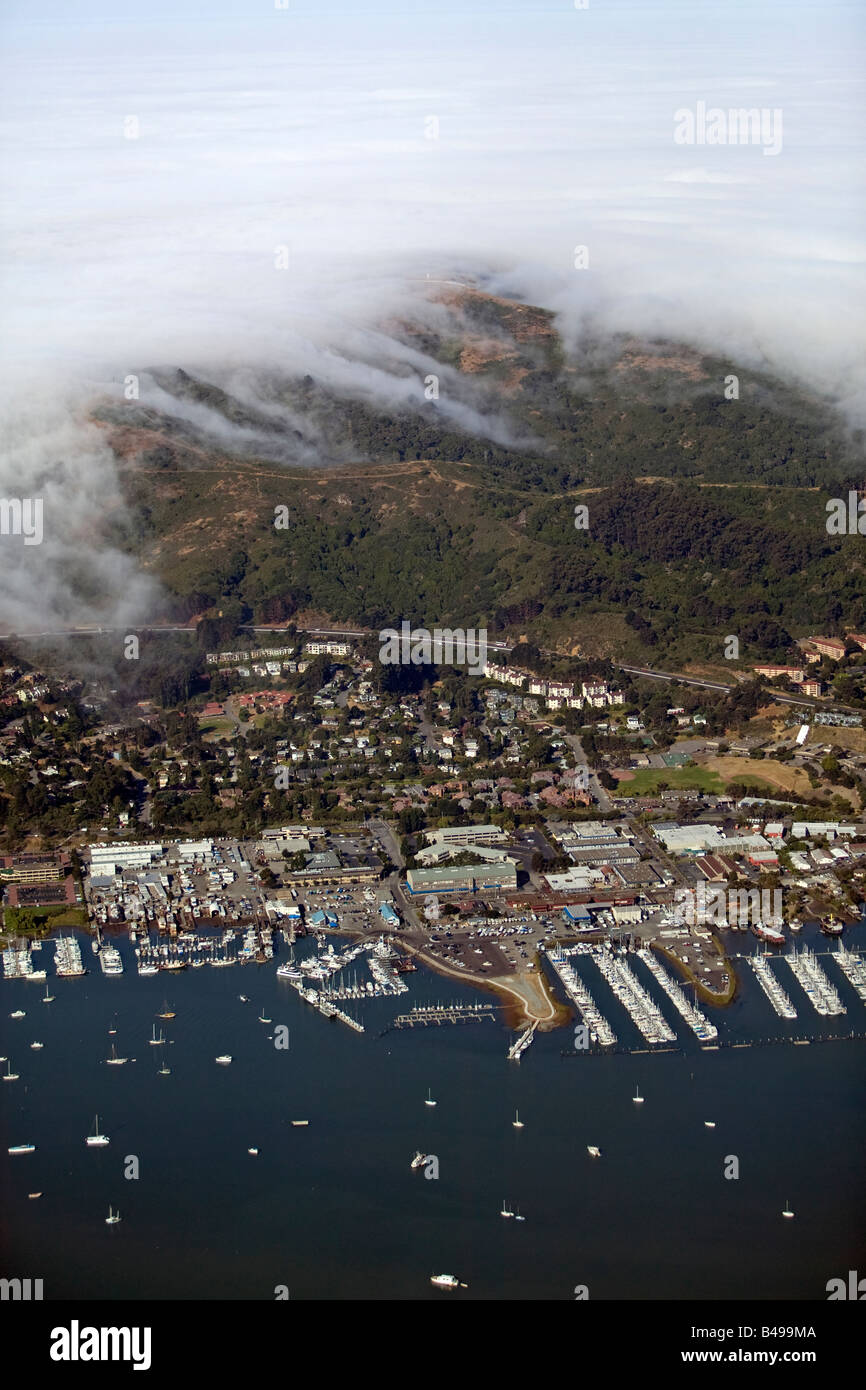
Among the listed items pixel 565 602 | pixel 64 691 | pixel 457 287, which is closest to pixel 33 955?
pixel 64 691

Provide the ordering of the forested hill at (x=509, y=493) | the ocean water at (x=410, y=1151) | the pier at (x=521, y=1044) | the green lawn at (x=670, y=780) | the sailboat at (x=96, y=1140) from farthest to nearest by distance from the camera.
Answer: the forested hill at (x=509, y=493) → the green lawn at (x=670, y=780) → the pier at (x=521, y=1044) → the sailboat at (x=96, y=1140) → the ocean water at (x=410, y=1151)

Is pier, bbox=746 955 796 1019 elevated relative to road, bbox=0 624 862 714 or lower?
lower

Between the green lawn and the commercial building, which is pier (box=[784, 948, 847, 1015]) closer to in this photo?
the commercial building

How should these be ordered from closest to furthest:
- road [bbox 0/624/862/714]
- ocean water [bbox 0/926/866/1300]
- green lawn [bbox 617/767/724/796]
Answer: ocean water [bbox 0/926/866/1300] < green lawn [bbox 617/767/724/796] < road [bbox 0/624/862/714]

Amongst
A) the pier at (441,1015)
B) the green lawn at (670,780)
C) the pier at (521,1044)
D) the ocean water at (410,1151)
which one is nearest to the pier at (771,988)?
the ocean water at (410,1151)

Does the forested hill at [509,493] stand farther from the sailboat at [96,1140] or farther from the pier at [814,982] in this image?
the sailboat at [96,1140]

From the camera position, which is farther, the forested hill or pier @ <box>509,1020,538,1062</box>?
the forested hill

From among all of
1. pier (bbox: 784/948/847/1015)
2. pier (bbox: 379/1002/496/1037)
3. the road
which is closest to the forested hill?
the road

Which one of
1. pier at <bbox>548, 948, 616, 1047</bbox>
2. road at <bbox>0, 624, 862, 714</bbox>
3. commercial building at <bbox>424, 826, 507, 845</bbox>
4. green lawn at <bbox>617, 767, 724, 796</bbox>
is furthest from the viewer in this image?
road at <bbox>0, 624, 862, 714</bbox>
